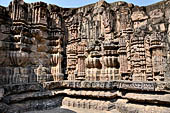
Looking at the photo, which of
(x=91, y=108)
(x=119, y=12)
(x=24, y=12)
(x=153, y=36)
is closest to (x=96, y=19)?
(x=119, y=12)

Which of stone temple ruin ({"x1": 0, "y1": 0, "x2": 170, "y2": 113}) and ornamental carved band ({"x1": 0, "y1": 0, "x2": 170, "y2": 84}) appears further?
ornamental carved band ({"x1": 0, "y1": 0, "x2": 170, "y2": 84})

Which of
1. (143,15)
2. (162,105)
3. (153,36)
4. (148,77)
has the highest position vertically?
(143,15)

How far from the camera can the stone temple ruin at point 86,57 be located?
15.5 ft

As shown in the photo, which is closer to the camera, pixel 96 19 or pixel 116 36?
pixel 116 36

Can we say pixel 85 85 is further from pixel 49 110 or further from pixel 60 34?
pixel 60 34

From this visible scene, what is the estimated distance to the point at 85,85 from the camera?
5555 millimetres

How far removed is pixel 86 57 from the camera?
762cm

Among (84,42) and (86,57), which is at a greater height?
(84,42)

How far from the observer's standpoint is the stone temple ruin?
4.71 meters

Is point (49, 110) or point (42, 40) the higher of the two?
point (42, 40)

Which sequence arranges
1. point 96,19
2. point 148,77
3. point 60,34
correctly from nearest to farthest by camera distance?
point 148,77 < point 96,19 < point 60,34

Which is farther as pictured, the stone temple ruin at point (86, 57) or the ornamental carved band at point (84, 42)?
the ornamental carved band at point (84, 42)

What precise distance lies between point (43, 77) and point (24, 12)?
3.96 m

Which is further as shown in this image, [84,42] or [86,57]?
[84,42]
